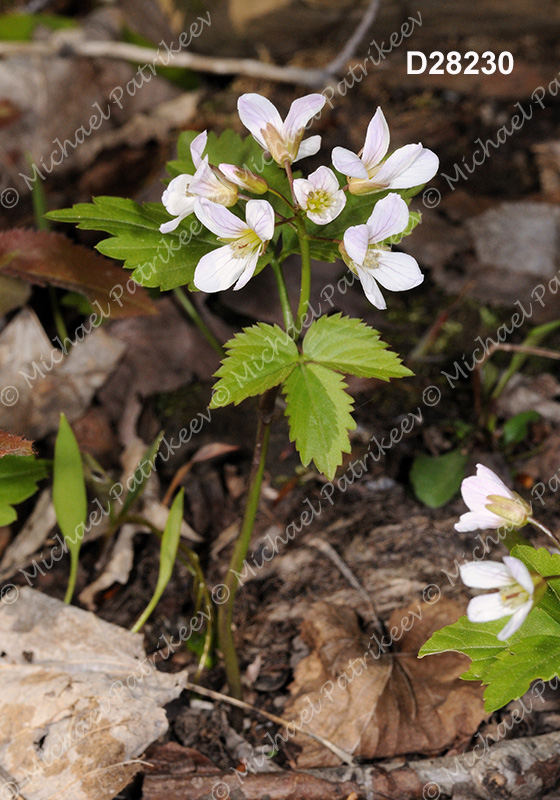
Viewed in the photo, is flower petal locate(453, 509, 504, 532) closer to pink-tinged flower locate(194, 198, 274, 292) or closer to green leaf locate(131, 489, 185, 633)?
pink-tinged flower locate(194, 198, 274, 292)

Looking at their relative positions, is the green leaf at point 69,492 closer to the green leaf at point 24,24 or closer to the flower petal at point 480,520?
the flower petal at point 480,520

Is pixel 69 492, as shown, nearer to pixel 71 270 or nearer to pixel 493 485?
pixel 71 270

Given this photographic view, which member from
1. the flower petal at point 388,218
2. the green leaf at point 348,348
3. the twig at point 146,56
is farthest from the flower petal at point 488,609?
the twig at point 146,56

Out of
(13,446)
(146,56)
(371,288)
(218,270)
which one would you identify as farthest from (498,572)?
(146,56)

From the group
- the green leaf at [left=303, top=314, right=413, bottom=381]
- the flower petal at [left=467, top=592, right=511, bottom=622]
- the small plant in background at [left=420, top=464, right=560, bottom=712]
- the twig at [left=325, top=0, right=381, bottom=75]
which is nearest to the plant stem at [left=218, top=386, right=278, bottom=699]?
the green leaf at [left=303, top=314, right=413, bottom=381]

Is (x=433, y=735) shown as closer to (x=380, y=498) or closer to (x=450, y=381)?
(x=380, y=498)

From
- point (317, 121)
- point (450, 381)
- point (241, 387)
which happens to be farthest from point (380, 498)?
point (317, 121)
